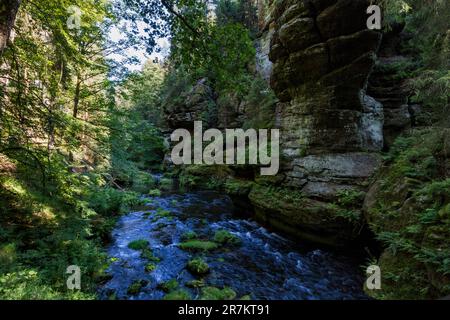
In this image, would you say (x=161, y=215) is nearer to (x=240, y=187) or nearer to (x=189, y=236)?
(x=189, y=236)

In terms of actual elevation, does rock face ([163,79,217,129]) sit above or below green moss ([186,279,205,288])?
above

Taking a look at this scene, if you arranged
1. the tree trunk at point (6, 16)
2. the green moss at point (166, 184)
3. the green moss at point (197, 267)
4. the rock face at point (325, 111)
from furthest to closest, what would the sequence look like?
the green moss at point (166, 184) → the rock face at point (325, 111) → the green moss at point (197, 267) → the tree trunk at point (6, 16)

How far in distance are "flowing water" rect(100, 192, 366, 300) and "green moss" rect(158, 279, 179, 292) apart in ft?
0.41

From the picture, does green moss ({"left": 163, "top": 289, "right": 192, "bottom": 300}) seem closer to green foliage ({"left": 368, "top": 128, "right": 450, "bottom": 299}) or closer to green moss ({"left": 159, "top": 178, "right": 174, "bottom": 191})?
green foliage ({"left": 368, "top": 128, "right": 450, "bottom": 299})

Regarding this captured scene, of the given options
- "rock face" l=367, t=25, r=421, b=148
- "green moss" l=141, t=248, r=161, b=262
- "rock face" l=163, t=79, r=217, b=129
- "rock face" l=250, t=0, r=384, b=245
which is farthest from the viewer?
"rock face" l=163, t=79, r=217, b=129

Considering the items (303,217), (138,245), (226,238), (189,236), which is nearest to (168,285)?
(138,245)

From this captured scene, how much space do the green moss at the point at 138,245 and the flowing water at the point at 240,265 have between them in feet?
0.65

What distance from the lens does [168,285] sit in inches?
245

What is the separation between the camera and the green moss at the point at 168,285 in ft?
20.1

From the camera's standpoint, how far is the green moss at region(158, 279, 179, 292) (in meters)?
6.13

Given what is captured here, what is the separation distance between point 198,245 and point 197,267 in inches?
63.4

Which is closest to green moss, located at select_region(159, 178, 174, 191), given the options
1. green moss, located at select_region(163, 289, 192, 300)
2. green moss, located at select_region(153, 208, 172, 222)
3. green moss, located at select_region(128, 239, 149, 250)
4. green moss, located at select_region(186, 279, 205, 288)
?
green moss, located at select_region(153, 208, 172, 222)

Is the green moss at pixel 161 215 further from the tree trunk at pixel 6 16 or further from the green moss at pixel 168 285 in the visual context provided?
the tree trunk at pixel 6 16

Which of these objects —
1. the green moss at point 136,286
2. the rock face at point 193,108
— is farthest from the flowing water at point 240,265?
the rock face at point 193,108
